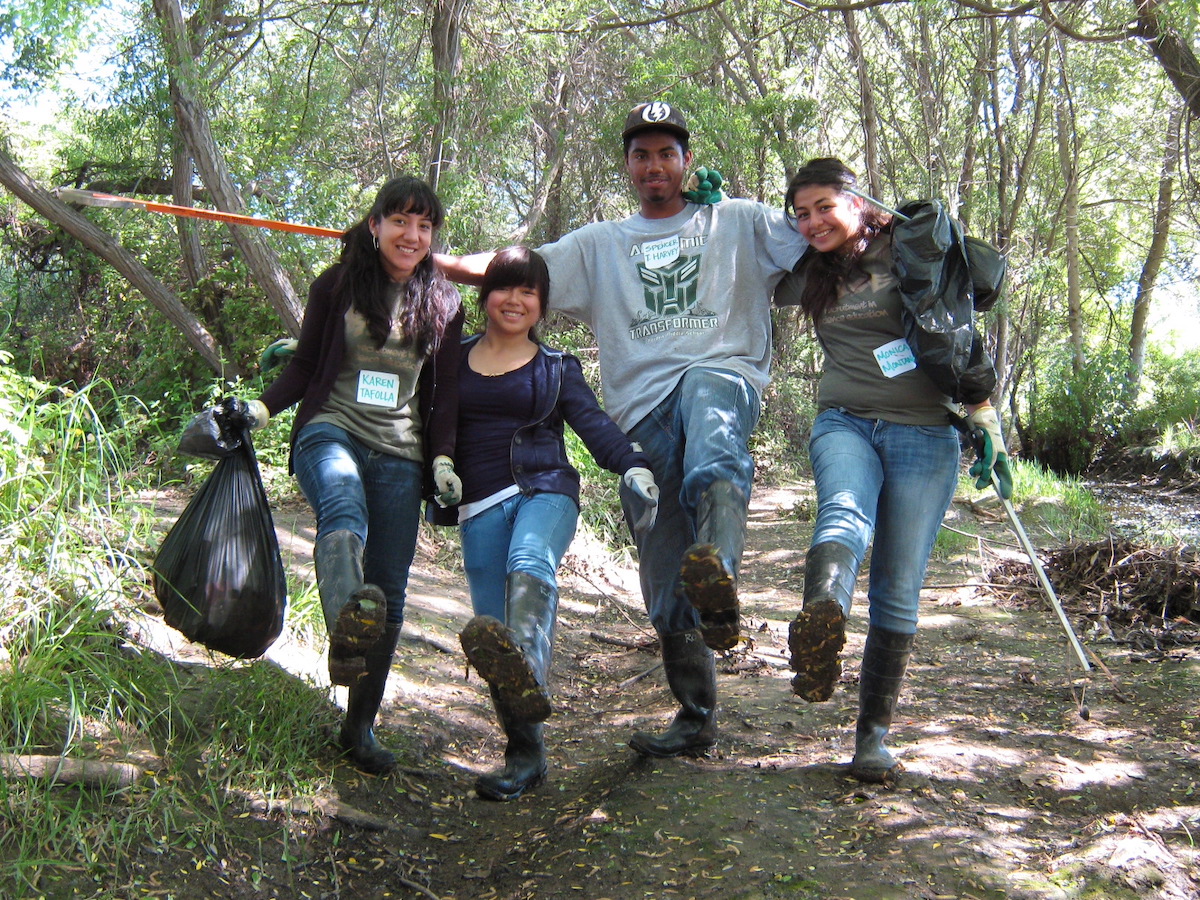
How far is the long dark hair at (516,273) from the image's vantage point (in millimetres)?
3438

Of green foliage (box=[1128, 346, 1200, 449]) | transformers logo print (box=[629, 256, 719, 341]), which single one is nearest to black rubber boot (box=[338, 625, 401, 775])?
transformers logo print (box=[629, 256, 719, 341])

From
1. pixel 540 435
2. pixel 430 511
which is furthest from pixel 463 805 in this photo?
pixel 540 435

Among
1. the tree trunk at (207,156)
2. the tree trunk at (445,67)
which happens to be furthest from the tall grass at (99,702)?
the tree trunk at (445,67)

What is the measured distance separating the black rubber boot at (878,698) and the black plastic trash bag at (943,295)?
851 mm

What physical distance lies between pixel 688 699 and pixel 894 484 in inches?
43.2

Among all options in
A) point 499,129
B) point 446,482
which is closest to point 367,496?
point 446,482

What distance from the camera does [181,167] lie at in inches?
326

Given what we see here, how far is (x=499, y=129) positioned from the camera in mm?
8172

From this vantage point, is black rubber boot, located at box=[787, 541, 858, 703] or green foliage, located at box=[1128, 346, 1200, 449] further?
green foliage, located at box=[1128, 346, 1200, 449]

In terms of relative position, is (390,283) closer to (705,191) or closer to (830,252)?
(705,191)

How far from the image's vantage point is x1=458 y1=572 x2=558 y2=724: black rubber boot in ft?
8.85

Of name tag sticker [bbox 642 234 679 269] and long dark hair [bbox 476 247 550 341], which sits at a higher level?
name tag sticker [bbox 642 234 679 269]

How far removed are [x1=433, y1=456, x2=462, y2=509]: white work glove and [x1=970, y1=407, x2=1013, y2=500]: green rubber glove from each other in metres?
1.70

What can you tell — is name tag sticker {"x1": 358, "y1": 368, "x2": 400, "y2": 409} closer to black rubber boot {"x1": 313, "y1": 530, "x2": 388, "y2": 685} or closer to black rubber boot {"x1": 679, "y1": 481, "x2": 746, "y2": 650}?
black rubber boot {"x1": 313, "y1": 530, "x2": 388, "y2": 685}
